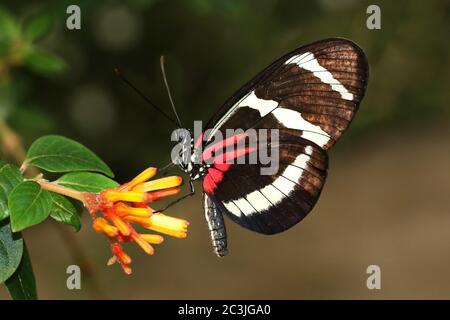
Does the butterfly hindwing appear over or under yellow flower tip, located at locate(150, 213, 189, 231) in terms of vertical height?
over

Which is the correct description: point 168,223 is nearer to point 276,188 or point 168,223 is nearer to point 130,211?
point 130,211

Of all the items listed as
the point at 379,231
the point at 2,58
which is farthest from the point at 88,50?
the point at 379,231

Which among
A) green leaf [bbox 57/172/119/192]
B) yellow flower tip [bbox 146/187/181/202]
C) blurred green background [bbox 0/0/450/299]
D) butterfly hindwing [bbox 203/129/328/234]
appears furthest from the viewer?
blurred green background [bbox 0/0/450/299]

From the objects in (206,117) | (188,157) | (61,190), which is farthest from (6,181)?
(206,117)

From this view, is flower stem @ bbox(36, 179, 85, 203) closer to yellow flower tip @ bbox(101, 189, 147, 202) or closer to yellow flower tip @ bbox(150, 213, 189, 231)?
yellow flower tip @ bbox(101, 189, 147, 202)

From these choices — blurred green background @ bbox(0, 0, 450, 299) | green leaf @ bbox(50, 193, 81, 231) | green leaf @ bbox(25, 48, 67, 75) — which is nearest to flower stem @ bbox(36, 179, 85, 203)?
green leaf @ bbox(50, 193, 81, 231)

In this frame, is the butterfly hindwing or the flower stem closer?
the flower stem

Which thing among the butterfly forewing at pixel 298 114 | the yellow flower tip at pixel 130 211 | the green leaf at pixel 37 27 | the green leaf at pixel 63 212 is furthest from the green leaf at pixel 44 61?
the yellow flower tip at pixel 130 211
